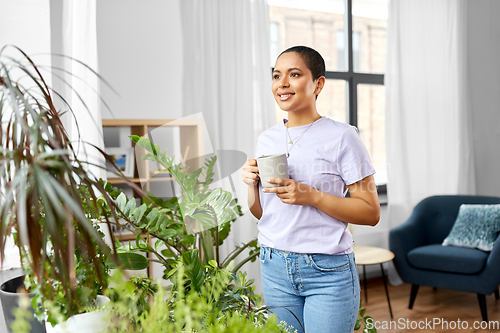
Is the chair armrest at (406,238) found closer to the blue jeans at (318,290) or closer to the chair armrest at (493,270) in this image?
the chair armrest at (493,270)

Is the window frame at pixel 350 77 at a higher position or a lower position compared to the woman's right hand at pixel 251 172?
higher

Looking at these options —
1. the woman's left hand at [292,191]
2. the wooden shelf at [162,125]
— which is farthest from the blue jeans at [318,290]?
the wooden shelf at [162,125]

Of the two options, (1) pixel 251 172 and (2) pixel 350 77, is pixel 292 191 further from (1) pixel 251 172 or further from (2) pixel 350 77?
(2) pixel 350 77

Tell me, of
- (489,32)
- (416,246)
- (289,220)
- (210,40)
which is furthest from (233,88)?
(489,32)

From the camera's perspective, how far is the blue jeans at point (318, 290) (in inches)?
45.5

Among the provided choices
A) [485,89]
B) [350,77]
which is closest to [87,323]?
[350,77]

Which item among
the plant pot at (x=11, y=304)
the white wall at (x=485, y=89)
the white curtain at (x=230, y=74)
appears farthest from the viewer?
the white wall at (x=485, y=89)

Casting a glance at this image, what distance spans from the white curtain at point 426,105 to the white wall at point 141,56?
207 cm

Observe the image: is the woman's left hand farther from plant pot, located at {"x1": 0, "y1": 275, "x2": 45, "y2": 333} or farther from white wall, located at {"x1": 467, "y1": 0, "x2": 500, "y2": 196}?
white wall, located at {"x1": 467, "y1": 0, "x2": 500, "y2": 196}

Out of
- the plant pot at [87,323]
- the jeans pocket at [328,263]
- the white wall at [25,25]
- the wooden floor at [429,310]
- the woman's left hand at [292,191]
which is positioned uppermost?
the white wall at [25,25]

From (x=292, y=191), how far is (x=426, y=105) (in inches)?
142

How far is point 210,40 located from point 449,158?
2759 mm

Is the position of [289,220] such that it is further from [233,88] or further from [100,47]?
[100,47]

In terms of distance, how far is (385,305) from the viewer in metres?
3.42
